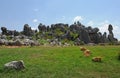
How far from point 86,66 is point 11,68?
688cm

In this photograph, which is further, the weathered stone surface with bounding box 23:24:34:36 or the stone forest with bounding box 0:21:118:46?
the weathered stone surface with bounding box 23:24:34:36

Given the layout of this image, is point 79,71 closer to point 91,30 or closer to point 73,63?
point 73,63

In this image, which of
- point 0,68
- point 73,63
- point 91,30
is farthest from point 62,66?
point 91,30

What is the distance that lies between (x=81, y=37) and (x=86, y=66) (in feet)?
205

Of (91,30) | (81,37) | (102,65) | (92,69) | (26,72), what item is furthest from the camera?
(91,30)

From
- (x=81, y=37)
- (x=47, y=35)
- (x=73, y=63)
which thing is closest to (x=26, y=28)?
(x=47, y=35)

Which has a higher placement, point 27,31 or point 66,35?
point 27,31

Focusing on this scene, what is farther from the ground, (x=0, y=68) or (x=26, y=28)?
(x=26, y=28)

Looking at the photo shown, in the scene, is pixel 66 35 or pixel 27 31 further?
pixel 27 31

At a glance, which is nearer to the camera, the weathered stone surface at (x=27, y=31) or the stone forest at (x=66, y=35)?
the stone forest at (x=66, y=35)

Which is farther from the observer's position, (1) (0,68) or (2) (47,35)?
(2) (47,35)

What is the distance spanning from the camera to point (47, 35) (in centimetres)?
9606

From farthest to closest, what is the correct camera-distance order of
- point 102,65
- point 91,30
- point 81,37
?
point 91,30 < point 81,37 < point 102,65

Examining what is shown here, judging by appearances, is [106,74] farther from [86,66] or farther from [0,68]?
[0,68]
